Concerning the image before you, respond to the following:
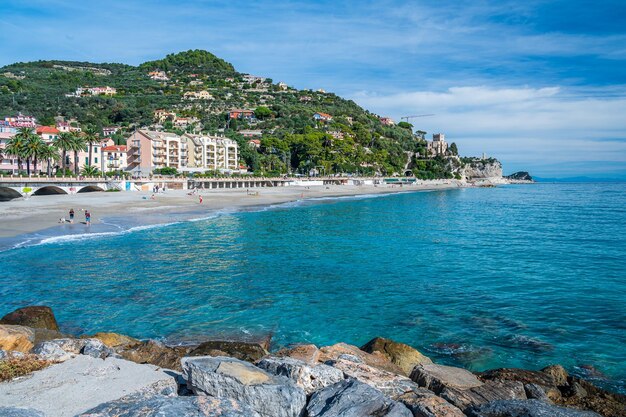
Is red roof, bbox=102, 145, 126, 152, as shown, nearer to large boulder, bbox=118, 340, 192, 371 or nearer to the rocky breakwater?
large boulder, bbox=118, 340, 192, 371

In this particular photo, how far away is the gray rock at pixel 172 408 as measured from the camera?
21.1 ft

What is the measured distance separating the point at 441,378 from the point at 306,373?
132 inches

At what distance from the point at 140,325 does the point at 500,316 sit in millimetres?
13664

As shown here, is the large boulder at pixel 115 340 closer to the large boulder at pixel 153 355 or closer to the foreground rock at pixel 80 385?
the large boulder at pixel 153 355

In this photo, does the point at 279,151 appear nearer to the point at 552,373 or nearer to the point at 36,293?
the point at 36,293

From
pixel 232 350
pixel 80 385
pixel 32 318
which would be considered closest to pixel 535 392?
pixel 232 350

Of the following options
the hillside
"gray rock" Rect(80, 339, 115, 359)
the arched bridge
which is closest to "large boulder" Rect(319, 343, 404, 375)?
"gray rock" Rect(80, 339, 115, 359)

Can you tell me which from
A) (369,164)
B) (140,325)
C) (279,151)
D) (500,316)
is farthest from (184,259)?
(369,164)

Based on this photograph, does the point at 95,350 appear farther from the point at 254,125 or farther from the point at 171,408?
the point at 254,125

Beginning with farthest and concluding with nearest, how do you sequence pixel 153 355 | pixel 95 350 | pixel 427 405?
pixel 153 355, pixel 95 350, pixel 427 405

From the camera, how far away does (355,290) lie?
21891 millimetres

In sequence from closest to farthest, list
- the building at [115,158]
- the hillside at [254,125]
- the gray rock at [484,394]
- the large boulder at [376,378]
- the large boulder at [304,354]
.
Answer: the gray rock at [484,394] < the large boulder at [376,378] < the large boulder at [304,354] < the building at [115,158] < the hillside at [254,125]

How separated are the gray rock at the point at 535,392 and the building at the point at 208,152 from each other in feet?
352

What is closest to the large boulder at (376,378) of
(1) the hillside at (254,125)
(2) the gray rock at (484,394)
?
(2) the gray rock at (484,394)
